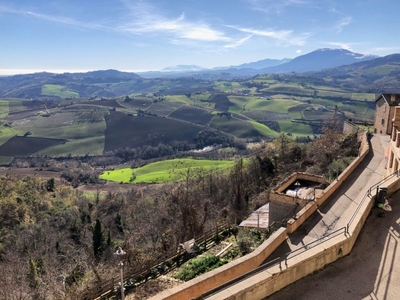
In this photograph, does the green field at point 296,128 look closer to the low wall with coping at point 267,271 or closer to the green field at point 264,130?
the green field at point 264,130

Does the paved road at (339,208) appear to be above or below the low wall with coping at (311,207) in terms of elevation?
below

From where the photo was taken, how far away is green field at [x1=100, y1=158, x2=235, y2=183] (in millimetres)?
109000

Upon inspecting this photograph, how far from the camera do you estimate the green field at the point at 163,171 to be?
109 metres

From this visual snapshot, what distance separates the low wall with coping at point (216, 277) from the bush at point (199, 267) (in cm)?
414

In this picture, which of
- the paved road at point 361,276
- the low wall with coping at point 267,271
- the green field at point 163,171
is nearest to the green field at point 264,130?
the green field at point 163,171

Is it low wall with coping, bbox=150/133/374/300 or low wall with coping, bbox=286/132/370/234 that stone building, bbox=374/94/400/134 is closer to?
low wall with coping, bbox=286/132/370/234

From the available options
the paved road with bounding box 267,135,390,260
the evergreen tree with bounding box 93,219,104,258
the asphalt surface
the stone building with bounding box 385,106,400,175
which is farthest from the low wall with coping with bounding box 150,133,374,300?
the evergreen tree with bounding box 93,219,104,258

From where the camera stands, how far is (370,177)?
2156cm

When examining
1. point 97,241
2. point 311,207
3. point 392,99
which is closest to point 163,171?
point 97,241

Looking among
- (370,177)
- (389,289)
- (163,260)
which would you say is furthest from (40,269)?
(389,289)

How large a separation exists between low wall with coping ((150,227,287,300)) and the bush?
414 cm

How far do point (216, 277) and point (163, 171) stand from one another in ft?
364

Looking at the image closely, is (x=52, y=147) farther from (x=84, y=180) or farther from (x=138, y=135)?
(x=84, y=180)

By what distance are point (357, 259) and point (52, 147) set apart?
586ft
